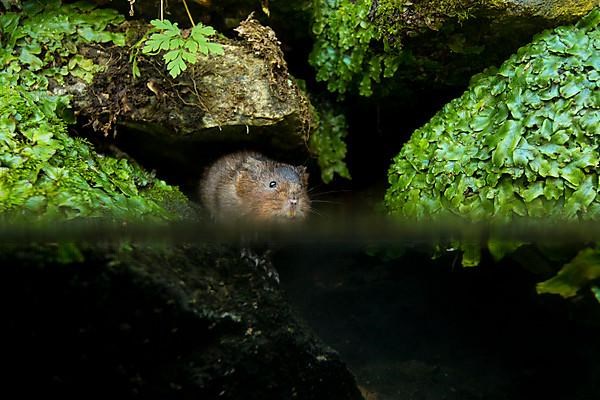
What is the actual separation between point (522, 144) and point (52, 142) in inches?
133

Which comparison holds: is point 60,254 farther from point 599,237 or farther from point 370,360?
point 599,237

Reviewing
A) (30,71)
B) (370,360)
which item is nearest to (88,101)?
(30,71)

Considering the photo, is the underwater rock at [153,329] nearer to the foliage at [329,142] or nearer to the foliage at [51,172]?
the foliage at [51,172]

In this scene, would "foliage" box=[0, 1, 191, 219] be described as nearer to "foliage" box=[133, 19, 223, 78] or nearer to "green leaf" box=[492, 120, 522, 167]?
"foliage" box=[133, 19, 223, 78]

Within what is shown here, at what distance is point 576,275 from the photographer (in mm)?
2547

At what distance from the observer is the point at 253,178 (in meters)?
6.33

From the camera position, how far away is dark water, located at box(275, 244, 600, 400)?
8.80 feet

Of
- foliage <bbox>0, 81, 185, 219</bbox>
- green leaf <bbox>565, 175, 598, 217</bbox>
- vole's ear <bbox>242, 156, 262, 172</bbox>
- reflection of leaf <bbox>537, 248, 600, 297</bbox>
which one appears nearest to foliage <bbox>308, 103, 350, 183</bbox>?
vole's ear <bbox>242, 156, 262, 172</bbox>

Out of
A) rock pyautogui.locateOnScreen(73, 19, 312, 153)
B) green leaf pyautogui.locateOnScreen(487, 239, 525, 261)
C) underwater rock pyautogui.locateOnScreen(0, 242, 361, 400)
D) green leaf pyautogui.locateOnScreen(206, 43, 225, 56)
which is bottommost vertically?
underwater rock pyautogui.locateOnScreen(0, 242, 361, 400)

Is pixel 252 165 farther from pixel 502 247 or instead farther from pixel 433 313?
pixel 502 247

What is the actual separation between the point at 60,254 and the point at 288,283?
82cm

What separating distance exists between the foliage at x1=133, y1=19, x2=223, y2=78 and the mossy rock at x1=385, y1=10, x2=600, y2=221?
184 centimetres

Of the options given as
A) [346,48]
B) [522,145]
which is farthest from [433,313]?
[346,48]

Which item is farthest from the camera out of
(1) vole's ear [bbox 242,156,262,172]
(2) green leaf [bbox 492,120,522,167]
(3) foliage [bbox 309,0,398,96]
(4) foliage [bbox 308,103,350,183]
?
(4) foliage [bbox 308,103,350,183]
